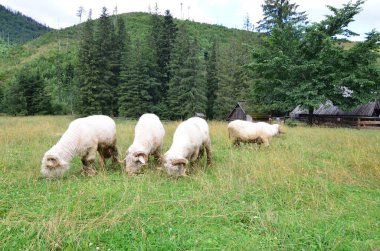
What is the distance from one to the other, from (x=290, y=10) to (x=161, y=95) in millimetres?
23133

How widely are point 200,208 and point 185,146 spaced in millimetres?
2882

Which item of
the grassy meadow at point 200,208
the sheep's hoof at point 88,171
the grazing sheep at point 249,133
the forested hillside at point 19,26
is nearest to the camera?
the grassy meadow at point 200,208

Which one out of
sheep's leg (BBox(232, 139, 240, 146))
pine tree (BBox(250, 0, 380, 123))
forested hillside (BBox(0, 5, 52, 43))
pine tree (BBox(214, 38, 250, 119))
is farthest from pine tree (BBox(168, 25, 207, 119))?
forested hillside (BBox(0, 5, 52, 43))

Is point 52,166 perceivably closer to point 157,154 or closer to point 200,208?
point 157,154

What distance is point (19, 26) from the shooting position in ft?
523

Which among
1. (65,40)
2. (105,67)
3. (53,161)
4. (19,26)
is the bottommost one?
(53,161)

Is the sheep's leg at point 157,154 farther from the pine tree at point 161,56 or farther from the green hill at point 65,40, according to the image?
the green hill at point 65,40

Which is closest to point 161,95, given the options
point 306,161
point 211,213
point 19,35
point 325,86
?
point 325,86

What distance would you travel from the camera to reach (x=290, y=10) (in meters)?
41.3

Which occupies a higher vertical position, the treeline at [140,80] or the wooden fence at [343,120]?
the treeline at [140,80]

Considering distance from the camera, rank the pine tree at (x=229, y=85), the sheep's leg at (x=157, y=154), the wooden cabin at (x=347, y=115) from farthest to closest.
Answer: the pine tree at (x=229, y=85) < the wooden cabin at (x=347, y=115) < the sheep's leg at (x=157, y=154)

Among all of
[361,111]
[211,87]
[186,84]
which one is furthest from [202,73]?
[361,111]

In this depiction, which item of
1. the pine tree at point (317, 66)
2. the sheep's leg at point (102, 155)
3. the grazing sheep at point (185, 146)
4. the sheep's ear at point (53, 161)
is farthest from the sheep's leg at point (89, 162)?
the pine tree at point (317, 66)

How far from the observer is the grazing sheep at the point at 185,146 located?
7.36 meters
